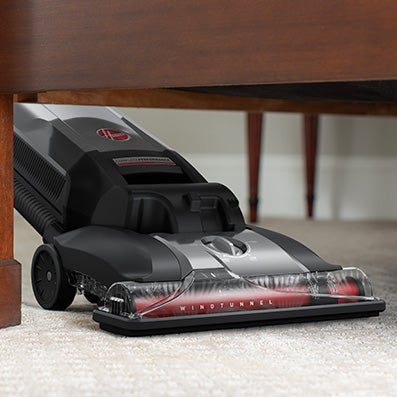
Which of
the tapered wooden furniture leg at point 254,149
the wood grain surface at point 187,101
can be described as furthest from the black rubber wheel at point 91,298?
the tapered wooden furniture leg at point 254,149

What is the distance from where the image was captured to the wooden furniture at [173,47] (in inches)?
27.7

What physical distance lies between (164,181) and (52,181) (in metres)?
0.16

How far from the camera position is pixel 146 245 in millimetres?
965

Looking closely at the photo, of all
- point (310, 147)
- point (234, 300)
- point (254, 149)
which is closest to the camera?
point (234, 300)

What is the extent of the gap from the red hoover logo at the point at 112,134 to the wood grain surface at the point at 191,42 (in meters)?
0.23

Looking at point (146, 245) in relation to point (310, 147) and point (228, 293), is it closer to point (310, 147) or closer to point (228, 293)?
point (228, 293)

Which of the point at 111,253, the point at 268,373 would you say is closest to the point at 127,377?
the point at 268,373

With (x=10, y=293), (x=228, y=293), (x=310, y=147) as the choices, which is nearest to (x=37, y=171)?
(x=10, y=293)

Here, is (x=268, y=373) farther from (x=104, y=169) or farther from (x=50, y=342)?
(x=104, y=169)

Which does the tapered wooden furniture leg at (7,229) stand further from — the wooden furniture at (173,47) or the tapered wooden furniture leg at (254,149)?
the tapered wooden furniture leg at (254,149)

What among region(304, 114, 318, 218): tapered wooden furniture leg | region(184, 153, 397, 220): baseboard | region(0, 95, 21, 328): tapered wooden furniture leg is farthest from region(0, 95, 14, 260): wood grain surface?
region(184, 153, 397, 220): baseboard

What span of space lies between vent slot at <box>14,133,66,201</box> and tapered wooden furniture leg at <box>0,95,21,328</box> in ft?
0.47

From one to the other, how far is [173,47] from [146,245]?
10.0 inches

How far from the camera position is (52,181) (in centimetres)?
115
